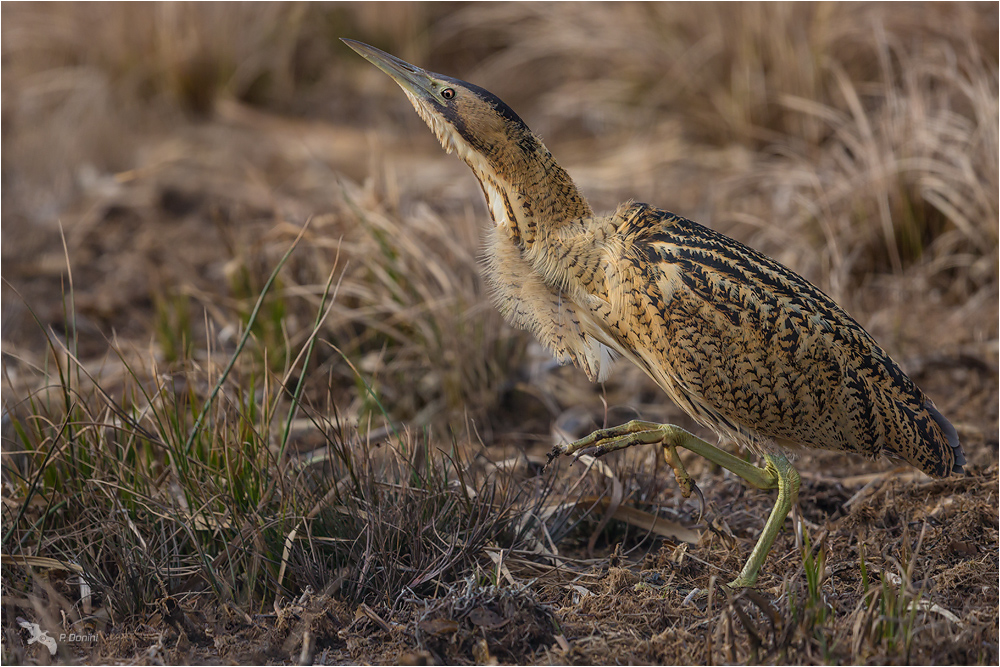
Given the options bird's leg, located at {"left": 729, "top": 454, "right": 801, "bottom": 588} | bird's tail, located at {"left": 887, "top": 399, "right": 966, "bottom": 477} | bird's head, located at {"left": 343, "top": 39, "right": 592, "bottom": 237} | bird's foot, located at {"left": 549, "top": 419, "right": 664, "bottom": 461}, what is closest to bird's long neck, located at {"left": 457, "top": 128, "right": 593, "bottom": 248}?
bird's head, located at {"left": 343, "top": 39, "right": 592, "bottom": 237}

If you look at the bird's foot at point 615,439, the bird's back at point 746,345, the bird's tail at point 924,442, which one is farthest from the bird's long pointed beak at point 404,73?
the bird's tail at point 924,442

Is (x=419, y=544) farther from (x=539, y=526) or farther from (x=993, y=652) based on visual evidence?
(x=993, y=652)

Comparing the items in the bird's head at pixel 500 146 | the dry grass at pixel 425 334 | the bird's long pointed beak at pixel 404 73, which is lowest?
the dry grass at pixel 425 334

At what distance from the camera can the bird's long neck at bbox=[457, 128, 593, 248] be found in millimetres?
2828

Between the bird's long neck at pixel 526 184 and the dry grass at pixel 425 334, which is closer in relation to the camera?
the dry grass at pixel 425 334

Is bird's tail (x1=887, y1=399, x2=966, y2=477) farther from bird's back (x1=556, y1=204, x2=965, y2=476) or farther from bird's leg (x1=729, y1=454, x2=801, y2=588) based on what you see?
bird's leg (x1=729, y1=454, x2=801, y2=588)

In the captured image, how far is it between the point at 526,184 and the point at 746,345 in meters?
0.81

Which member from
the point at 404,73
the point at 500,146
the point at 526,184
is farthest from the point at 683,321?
the point at 404,73

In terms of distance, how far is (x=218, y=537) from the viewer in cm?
275

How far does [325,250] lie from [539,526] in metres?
2.31

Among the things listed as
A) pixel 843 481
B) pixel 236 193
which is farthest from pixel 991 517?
pixel 236 193

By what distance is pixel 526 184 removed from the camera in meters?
2.84

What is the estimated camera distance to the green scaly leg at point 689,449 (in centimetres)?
266

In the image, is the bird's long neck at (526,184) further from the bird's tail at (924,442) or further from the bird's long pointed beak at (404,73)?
the bird's tail at (924,442)
